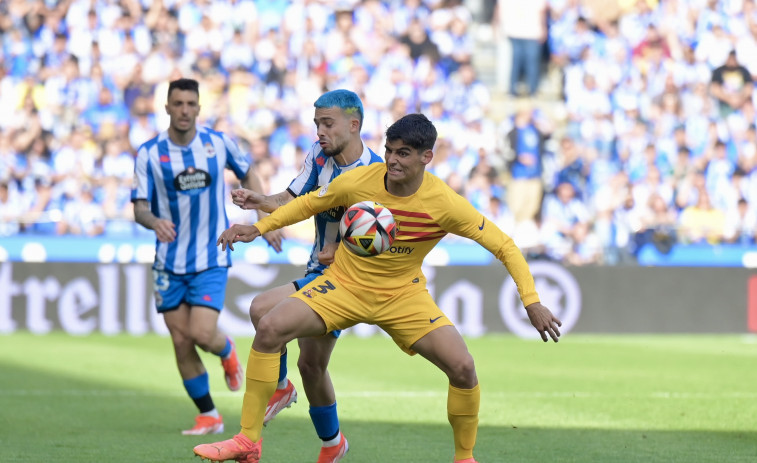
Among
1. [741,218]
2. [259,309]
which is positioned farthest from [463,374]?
[741,218]

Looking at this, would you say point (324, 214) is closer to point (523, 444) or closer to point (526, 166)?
point (523, 444)

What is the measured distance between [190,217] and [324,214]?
1.92m

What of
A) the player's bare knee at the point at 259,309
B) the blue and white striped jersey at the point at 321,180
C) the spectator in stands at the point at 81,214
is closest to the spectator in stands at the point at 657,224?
the spectator in stands at the point at 81,214

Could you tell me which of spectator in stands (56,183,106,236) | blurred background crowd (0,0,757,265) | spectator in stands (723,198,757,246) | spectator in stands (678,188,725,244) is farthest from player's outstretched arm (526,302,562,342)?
spectator in stands (678,188,725,244)

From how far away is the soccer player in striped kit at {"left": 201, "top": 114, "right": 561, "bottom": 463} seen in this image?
531cm

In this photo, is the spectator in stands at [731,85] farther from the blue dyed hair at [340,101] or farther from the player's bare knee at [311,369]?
the player's bare knee at [311,369]

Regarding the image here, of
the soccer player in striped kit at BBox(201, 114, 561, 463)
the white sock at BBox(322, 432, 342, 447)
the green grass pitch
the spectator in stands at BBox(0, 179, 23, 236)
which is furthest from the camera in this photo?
the spectator in stands at BBox(0, 179, 23, 236)

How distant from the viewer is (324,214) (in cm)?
610

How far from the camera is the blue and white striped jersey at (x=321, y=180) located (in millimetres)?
6090

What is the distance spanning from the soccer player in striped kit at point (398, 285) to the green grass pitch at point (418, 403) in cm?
98

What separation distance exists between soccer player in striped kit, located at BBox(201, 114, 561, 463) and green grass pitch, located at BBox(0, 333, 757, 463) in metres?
0.98

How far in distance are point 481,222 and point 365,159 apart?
0.94m

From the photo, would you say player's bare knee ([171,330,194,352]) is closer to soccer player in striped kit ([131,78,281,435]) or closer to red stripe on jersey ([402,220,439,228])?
soccer player in striped kit ([131,78,281,435])

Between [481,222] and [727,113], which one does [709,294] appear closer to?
[727,113]
